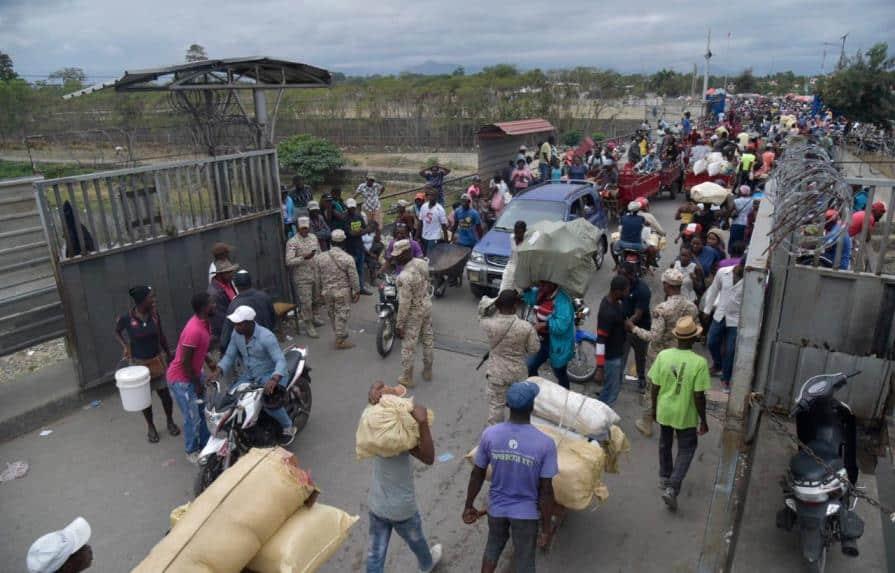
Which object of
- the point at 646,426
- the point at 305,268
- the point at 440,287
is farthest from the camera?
the point at 440,287

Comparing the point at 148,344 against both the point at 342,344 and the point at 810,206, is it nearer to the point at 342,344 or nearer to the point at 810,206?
the point at 342,344

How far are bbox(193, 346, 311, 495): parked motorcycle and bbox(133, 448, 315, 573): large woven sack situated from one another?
1423 mm

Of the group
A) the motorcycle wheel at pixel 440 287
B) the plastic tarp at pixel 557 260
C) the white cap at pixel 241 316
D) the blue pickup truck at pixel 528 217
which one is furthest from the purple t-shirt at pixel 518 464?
the motorcycle wheel at pixel 440 287

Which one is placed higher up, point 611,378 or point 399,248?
point 399,248

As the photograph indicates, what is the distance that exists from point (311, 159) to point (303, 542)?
25.8 meters

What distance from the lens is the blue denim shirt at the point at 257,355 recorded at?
5488 millimetres

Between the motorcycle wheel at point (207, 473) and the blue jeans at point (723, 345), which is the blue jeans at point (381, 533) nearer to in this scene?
the motorcycle wheel at point (207, 473)

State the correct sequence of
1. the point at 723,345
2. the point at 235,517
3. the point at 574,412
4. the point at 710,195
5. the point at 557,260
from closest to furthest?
the point at 235,517, the point at 574,412, the point at 557,260, the point at 723,345, the point at 710,195

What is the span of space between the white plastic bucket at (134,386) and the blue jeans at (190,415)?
256mm

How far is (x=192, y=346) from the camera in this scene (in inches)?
216

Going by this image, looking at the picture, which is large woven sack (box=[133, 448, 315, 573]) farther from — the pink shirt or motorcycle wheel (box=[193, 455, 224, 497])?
the pink shirt

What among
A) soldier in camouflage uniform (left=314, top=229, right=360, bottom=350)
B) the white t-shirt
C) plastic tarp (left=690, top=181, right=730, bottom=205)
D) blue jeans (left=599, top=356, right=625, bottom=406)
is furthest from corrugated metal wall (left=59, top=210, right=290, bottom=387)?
plastic tarp (left=690, top=181, right=730, bottom=205)

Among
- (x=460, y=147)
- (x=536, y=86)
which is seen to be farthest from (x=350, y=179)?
(x=536, y=86)

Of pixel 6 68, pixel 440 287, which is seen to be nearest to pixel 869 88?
pixel 440 287
